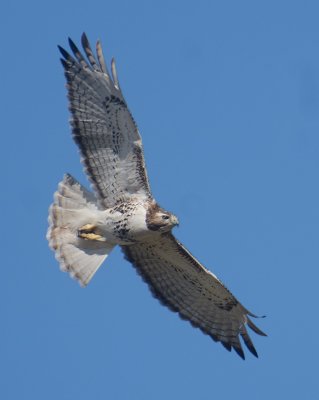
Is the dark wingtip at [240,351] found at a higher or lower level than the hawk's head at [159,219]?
lower

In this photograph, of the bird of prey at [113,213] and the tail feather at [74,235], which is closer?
the bird of prey at [113,213]

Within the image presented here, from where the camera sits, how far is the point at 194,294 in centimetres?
1352

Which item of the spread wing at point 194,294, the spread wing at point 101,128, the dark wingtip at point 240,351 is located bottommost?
the dark wingtip at point 240,351

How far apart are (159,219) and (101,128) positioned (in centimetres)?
133

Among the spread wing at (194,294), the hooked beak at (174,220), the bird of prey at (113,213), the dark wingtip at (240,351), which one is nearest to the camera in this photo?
the hooked beak at (174,220)

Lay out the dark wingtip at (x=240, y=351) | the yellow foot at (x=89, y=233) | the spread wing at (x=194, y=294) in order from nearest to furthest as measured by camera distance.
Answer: the yellow foot at (x=89, y=233) < the spread wing at (x=194, y=294) < the dark wingtip at (x=240, y=351)

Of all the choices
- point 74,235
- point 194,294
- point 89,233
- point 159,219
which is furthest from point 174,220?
point 194,294

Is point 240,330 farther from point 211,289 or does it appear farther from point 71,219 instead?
point 71,219

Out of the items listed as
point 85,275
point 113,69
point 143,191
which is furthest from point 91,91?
point 85,275

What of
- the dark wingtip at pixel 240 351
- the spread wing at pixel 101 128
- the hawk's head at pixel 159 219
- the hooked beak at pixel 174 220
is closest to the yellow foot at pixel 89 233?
the spread wing at pixel 101 128

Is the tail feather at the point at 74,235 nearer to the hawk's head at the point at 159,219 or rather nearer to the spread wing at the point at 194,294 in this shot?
the spread wing at the point at 194,294

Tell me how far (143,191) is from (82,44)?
1.86 m

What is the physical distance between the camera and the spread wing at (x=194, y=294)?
13.2 metres

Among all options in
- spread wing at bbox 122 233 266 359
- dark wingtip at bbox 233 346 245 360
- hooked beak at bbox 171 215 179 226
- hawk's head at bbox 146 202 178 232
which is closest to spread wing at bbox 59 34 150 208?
hawk's head at bbox 146 202 178 232
